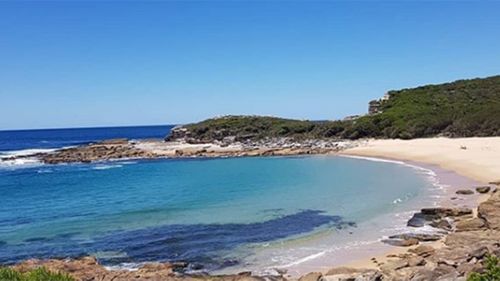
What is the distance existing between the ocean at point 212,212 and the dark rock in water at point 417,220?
437 millimetres

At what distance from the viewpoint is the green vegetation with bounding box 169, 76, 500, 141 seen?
55000 millimetres

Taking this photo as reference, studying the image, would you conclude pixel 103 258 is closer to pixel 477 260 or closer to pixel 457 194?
pixel 477 260

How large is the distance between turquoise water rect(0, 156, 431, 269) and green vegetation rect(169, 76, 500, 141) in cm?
1503

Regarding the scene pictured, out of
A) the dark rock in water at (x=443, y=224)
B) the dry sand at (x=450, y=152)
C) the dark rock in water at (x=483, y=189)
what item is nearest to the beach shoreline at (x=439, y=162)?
the dry sand at (x=450, y=152)

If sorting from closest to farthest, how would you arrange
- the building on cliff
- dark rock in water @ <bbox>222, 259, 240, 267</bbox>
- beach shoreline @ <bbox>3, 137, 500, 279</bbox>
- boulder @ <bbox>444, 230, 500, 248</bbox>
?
boulder @ <bbox>444, 230, 500, 248</bbox> → beach shoreline @ <bbox>3, 137, 500, 279</bbox> → dark rock in water @ <bbox>222, 259, 240, 267</bbox> → the building on cliff

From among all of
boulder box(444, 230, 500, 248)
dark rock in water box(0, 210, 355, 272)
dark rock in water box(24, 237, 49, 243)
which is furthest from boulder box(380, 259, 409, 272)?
dark rock in water box(24, 237, 49, 243)

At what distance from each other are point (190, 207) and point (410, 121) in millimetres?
40047

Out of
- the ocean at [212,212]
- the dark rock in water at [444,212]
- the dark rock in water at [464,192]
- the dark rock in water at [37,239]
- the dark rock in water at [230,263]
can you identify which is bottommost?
the dark rock in water at [37,239]

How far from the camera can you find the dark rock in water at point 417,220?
20062 millimetres

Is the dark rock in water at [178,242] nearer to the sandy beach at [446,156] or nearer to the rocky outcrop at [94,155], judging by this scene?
the sandy beach at [446,156]

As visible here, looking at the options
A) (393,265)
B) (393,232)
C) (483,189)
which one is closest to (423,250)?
(393,265)

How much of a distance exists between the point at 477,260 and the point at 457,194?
529 inches

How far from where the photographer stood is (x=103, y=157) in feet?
211

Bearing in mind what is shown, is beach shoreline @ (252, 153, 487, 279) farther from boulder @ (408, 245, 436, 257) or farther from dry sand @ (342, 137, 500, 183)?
dry sand @ (342, 137, 500, 183)
